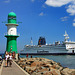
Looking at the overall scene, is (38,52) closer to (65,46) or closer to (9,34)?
(65,46)

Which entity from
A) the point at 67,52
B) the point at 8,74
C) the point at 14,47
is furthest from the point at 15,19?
the point at 67,52

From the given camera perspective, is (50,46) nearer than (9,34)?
No

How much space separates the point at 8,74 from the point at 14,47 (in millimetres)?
11492

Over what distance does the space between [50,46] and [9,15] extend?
60065 millimetres

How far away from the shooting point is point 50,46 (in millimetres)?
78000

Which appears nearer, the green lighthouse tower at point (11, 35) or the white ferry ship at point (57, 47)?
the green lighthouse tower at point (11, 35)

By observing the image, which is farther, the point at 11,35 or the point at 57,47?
the point at 57,47

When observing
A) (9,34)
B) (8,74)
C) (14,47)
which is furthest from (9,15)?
(8,74)

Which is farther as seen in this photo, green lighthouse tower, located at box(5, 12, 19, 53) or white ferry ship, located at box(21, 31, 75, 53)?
white ferry ship, located at box(21, 31, 75, 53)

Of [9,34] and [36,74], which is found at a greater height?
[9,34]

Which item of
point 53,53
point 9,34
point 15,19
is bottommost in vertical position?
point 53,53

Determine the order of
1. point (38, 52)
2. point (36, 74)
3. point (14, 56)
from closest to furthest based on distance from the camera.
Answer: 1. point (36, 74)
2. point (14, 56)
3. point (38, 52)

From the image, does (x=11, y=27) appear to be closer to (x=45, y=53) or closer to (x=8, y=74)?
(x=8, y=74)

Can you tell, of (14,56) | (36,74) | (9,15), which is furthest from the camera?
→ (9,15)
